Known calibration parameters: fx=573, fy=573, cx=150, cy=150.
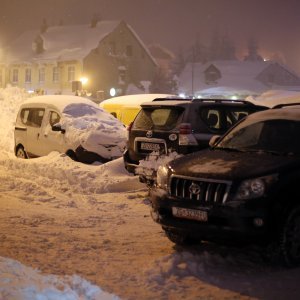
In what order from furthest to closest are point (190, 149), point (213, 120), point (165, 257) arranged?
point (213, 120)
point (190, 149)
point (165, 257)

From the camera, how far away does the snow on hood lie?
38.8ft

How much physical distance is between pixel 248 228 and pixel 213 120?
14.4ft

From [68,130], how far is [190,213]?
669cm

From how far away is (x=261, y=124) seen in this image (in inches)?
291

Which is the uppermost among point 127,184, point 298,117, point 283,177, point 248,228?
point 298,117

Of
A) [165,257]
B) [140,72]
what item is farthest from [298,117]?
[140,72]

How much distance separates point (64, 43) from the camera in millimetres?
53969

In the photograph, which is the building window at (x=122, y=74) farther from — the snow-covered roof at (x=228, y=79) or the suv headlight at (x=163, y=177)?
the suv headlight at (x=163, y=177)

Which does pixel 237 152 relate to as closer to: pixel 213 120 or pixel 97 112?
pixel 213 120

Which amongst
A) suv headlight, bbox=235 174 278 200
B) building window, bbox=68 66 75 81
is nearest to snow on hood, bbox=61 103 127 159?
suv headlight, bbox=235 174 278 200

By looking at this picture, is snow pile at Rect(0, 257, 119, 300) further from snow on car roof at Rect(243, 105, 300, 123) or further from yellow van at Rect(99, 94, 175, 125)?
yellow van at Rect(99, 94, 175, 125)

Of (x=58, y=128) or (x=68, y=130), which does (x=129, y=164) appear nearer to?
(x=68, y=130)

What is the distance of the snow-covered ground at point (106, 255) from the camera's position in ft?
16.9

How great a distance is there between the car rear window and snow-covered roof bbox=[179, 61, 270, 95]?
4917 centimetres
